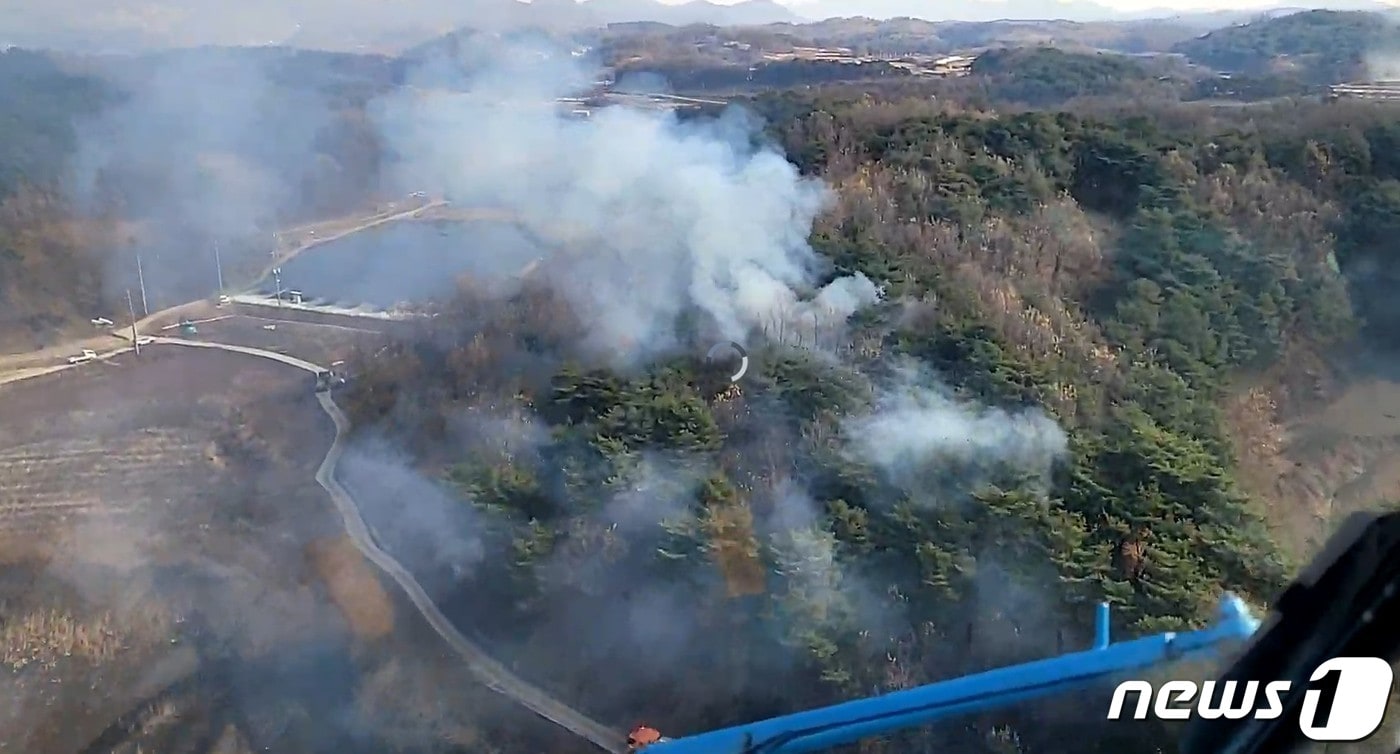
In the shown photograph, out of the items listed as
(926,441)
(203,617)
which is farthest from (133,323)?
(926,441)

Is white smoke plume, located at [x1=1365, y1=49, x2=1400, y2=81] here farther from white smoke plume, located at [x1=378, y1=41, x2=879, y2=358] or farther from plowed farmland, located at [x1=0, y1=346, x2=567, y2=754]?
plowed farmland, located at [x1=0, y1=346, x2=567, y2=754]

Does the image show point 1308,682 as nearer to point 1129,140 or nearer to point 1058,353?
point 1058,353

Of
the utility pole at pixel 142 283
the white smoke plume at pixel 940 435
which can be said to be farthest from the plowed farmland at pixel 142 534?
the white smoke plume at pixel 940 435

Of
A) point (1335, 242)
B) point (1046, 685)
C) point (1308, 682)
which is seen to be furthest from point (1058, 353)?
point (1308, 682)

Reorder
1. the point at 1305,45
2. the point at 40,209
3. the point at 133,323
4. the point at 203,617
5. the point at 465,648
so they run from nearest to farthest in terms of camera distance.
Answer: the point at 465,648 < the point at 203,617 < the point at 1305,45 < the point at 133,323 < the point at 40,209

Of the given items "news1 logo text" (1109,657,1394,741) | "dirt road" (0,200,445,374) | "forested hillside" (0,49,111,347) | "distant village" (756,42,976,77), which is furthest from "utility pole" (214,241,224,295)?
"news1 logo text" (1109,657,1394,741)

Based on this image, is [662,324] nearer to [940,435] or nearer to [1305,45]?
[940,435]
